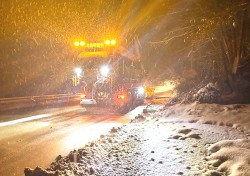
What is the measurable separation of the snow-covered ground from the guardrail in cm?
1125

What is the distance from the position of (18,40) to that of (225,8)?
27319 millimetres

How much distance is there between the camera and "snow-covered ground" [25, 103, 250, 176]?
15.8 feet

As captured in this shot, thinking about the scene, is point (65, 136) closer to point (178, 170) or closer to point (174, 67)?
point (178, 170)

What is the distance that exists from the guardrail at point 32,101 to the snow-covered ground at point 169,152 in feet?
36.9

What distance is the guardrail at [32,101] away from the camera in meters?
17.0

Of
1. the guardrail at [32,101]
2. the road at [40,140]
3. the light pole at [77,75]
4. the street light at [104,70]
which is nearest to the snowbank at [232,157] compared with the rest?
the road at [40,140]

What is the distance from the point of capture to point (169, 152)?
581cm

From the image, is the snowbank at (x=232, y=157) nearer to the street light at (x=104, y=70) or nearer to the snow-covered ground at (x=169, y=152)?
the snow-covered ground at (x=169, y=152)

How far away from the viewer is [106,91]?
16125mm

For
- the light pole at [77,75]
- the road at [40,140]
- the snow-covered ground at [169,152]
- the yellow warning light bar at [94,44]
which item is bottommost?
the road at [40,140]

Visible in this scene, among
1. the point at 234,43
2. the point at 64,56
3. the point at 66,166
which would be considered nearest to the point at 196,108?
the point at 234,43

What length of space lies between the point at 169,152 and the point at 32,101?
15550 mm

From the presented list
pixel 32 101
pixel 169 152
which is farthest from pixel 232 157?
pixel 32 101

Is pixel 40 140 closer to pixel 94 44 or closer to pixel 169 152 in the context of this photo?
pixel 169 152
